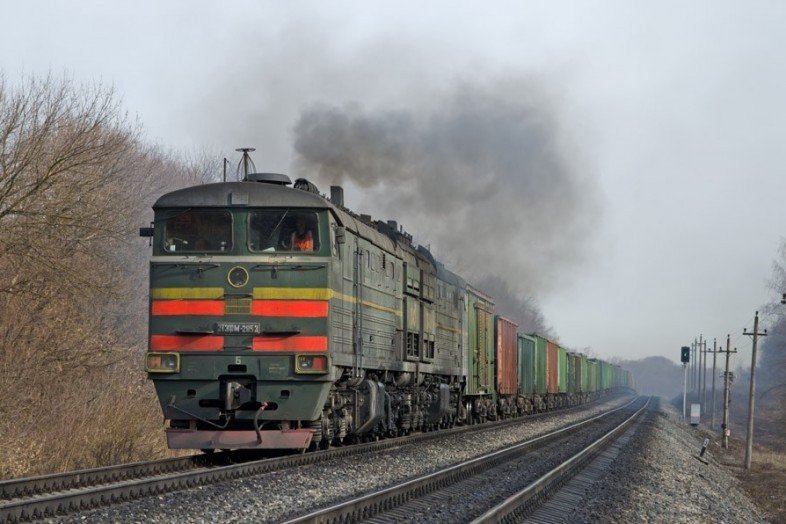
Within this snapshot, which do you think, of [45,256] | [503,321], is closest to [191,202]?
[45,256]

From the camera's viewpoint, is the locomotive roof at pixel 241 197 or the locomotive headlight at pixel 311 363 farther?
the locomotive roof at pixel 241 197

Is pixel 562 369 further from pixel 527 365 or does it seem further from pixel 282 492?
pixel 282 492

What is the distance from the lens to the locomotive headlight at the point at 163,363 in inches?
599

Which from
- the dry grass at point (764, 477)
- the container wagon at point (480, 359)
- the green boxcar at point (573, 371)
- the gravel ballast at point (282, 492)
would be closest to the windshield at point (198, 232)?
the gravel ballast at point (282, 492)

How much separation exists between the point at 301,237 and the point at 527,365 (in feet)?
99.5

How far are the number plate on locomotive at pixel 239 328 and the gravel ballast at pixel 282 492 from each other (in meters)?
2.16

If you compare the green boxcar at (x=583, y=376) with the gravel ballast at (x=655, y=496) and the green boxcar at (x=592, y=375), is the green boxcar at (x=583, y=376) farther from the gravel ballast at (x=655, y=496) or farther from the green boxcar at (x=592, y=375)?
the gravel ballast at (x=655, y=496)

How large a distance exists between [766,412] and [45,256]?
88.3m

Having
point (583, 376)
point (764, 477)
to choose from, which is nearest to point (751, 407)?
point (764, 477)

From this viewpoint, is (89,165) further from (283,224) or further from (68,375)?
(283,224)

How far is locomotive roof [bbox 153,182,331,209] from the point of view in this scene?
51.8ft

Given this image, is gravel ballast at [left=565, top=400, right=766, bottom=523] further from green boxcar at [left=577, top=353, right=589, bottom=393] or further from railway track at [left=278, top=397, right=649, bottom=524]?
green boxcar at [left=577, top=353, right=589, bottom=393]

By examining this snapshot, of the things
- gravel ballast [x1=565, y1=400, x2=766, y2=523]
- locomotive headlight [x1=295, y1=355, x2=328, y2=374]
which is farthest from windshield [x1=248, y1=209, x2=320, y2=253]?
gravel ballast [x1=565, y1=400, x2=766, y2=523]

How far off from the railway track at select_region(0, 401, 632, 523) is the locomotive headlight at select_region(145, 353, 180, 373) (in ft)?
4.47
